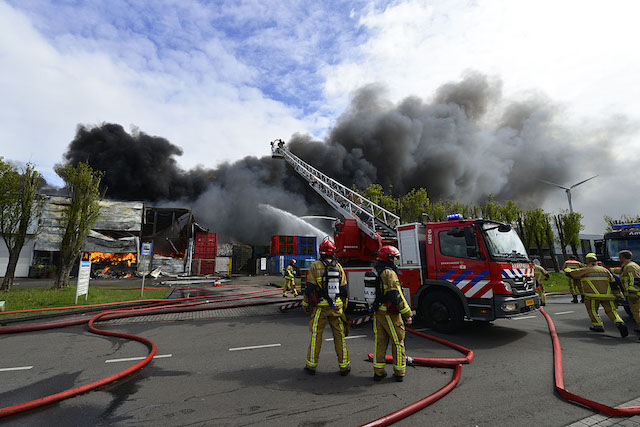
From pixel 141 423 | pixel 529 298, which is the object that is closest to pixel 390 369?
pixel 141 423

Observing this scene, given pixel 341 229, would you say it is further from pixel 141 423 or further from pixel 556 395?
pixel 141 423

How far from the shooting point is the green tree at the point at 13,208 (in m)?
11.8

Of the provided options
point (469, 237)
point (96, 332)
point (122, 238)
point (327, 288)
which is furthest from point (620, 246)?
point (122, 238)

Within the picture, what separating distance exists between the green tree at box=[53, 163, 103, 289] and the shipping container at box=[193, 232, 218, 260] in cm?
1410

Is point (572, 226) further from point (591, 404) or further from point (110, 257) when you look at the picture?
point (110, 257)

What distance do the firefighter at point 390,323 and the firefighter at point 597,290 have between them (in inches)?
188

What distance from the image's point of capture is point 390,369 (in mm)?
4195

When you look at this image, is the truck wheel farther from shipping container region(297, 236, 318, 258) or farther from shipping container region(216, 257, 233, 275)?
shipping container region(216, 257, 233, 275)

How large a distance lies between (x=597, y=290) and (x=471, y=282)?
2.77 metres

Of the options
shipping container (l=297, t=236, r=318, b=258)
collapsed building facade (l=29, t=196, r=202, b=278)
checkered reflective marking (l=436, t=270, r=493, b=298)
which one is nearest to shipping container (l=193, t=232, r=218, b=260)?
collapsed building facade (l=29, t=196, r=202, b=278)

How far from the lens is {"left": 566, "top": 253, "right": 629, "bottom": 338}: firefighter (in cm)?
607

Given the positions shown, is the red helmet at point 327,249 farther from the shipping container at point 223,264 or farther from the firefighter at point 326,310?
the shipping container at point 223,264

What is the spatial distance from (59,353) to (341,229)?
649cm

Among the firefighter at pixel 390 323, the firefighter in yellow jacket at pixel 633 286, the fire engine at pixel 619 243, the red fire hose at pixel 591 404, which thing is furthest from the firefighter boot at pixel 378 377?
the fire engine at pixel 619 243
